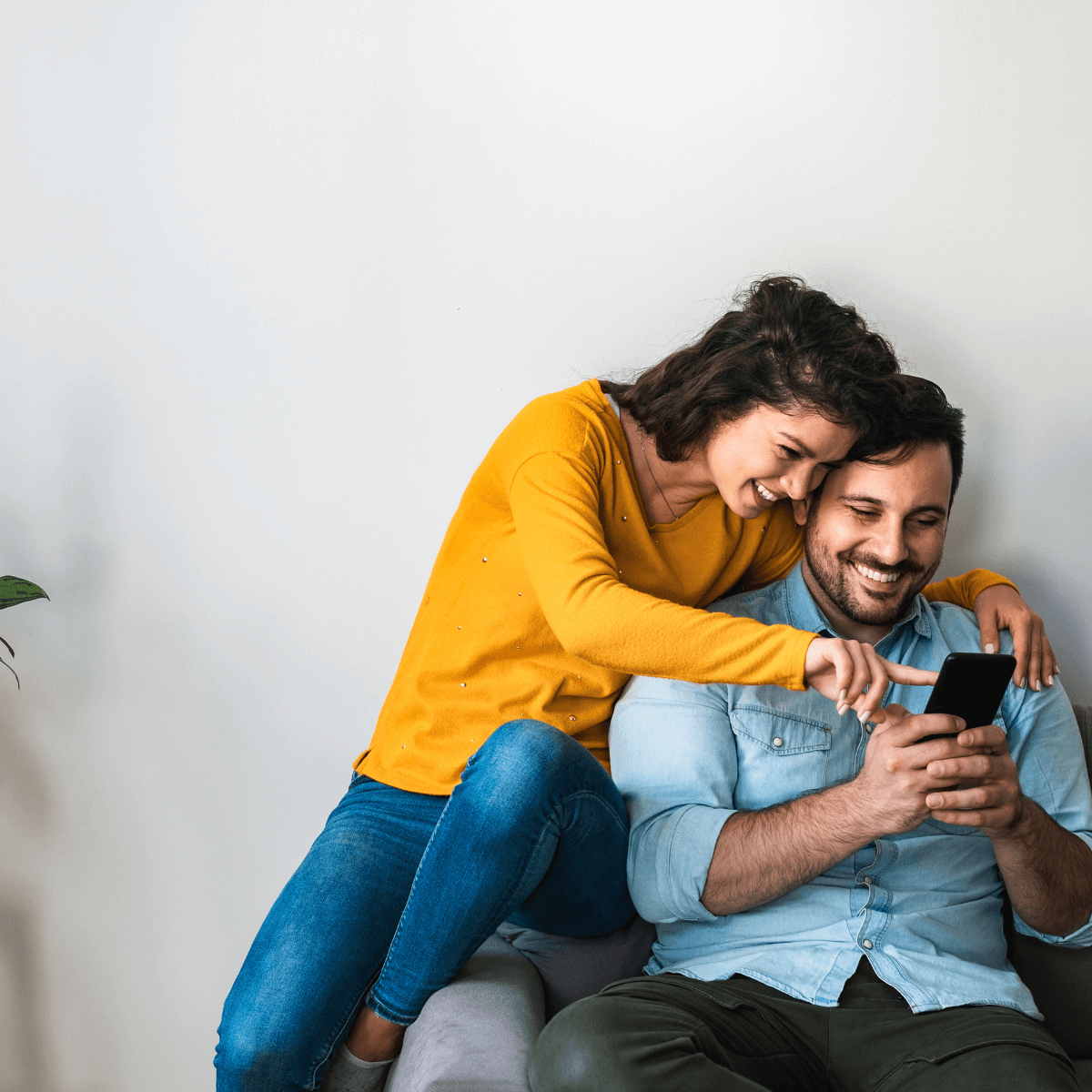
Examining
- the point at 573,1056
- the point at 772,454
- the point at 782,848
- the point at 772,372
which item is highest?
the point at 772,372

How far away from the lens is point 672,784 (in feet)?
4.66

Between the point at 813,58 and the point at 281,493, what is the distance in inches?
50.7

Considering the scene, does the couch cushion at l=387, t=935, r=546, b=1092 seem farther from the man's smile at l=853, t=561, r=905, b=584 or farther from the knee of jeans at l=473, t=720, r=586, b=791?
the man's smile at l=853, t=561, r=905, b=584

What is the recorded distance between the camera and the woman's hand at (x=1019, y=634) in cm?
151

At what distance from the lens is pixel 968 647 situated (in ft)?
5.23

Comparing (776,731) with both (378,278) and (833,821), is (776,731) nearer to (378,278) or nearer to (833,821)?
(833,821)

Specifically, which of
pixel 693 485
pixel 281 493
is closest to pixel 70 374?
pixel 281 493

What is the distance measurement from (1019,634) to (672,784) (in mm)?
610

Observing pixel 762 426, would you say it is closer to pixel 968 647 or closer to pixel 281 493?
pixel 968 647

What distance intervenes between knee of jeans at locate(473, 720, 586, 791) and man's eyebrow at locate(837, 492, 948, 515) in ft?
1.95

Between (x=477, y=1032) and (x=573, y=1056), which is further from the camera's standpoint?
(x=477, y=1032)

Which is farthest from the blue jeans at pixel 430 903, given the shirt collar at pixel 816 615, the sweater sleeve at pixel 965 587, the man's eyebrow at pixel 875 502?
the sweater sleeve at pixel 965 587

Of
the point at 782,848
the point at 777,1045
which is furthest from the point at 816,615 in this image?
the point at 777,1045

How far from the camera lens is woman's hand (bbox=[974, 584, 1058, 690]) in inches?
59.6
